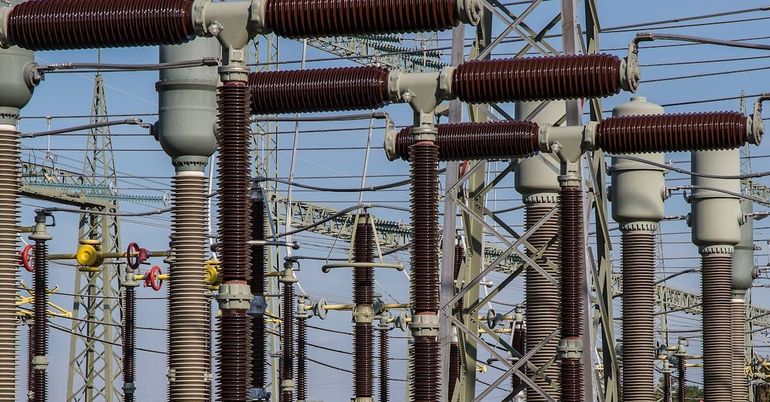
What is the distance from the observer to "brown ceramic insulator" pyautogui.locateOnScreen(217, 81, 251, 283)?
13.7 metres

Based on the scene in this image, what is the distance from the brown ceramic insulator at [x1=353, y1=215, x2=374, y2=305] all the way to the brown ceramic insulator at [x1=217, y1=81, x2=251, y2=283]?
754 inches

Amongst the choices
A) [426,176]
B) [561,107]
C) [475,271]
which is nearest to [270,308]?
[561,107]

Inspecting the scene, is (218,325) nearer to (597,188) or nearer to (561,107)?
(597,188)

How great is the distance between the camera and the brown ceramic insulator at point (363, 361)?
32.6 meters

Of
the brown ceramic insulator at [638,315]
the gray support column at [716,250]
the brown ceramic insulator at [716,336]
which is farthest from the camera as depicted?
the brown ceramic insulator at [716,336]

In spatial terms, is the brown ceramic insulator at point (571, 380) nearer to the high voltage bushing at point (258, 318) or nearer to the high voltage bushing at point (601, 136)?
the high voltage bushing at point (601, 136)

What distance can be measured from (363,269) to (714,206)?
8331mm

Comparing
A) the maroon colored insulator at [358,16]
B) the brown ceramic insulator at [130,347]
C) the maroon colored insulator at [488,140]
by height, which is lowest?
the brown ceramic insulator at [130,347]

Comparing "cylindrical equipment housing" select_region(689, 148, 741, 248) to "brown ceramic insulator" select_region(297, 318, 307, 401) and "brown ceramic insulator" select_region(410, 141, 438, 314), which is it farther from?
"brown ceramic insulator" select_region(410, 141, 438, 314)

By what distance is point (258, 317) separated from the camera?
2070 cm

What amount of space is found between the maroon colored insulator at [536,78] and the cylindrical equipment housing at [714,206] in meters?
17.9

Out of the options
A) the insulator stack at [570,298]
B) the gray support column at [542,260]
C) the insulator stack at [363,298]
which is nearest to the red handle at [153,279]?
the insulator stack at [363,298]

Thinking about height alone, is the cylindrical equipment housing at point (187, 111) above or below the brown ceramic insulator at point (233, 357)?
above

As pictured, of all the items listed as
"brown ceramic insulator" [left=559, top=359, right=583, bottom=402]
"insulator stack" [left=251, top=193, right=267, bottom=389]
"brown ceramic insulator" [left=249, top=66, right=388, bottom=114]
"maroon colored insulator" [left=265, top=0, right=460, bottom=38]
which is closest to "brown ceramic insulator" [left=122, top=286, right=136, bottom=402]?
"insulator stack" [left=251, top=193, right=267, bottom=389]
